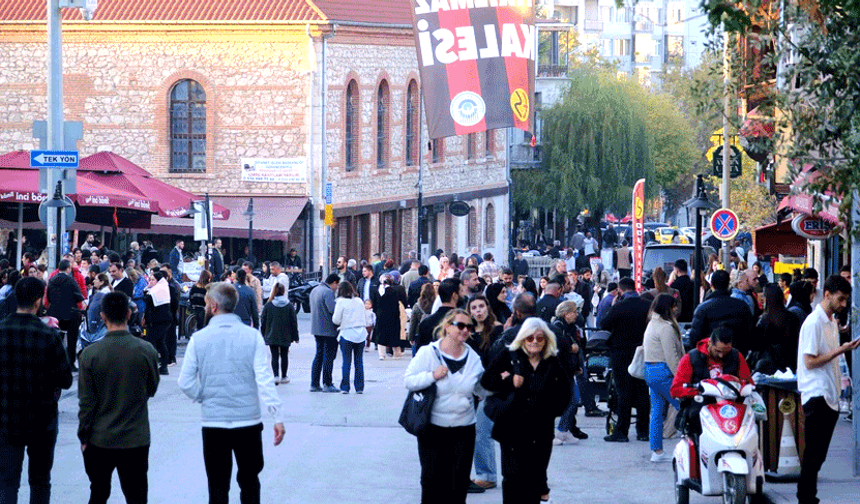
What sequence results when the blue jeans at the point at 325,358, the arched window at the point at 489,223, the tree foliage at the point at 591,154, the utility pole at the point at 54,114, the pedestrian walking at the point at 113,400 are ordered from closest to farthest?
the pedestrian walking at the point at 113,400, the blue jeans at the point at 325,358, the utility pole at the point at 54,114, the arched window at the point at 489,223, the tree foliage at the point at 591,154

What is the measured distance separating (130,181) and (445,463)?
1992 centimetres

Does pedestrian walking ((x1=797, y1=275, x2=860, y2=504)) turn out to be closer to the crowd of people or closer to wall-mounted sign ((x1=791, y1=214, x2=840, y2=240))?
the crowd of people

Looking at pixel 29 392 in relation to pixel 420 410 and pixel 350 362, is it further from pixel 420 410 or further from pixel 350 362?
pixel 350 362

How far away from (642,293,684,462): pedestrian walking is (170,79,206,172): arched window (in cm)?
3082

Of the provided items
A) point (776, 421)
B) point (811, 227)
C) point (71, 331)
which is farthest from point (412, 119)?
point (776, 421)

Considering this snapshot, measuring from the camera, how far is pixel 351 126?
44.7 metres

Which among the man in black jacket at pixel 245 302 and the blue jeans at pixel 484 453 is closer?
the blue jeans at pixel 484 453

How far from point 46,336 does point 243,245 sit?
3296 centimetres

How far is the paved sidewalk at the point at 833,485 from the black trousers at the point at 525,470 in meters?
2.50

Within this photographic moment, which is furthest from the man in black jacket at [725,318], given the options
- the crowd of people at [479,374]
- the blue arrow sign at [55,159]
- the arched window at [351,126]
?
the arched window at [351,126]

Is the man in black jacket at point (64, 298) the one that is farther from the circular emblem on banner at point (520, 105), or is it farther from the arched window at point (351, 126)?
the arched window at point (351, 126)

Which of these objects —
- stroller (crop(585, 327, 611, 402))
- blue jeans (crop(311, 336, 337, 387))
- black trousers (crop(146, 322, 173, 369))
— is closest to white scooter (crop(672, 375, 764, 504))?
stroller (crop(585, 327, 611, 402))

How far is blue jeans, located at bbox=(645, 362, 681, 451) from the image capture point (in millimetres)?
12875

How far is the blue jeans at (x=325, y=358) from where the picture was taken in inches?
736
